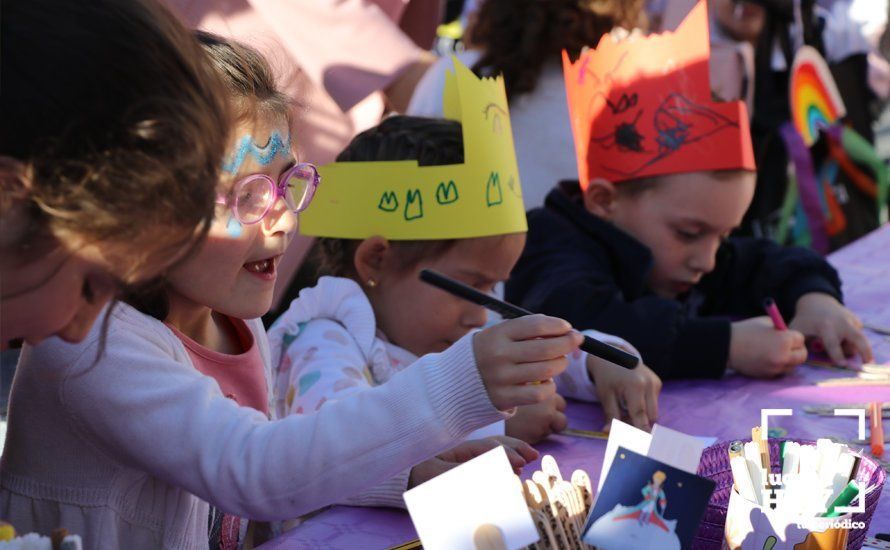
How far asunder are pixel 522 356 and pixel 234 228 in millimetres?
327

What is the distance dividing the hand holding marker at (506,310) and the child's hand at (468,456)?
9.3 inches

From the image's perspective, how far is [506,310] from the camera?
1090 mm

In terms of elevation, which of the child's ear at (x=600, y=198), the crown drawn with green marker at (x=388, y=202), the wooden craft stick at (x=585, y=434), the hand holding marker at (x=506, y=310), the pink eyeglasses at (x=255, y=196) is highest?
the pink eyeglasses at (x=255, y=196)

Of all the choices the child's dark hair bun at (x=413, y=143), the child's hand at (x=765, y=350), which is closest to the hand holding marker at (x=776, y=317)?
the child's hand at (x=765, y=350)

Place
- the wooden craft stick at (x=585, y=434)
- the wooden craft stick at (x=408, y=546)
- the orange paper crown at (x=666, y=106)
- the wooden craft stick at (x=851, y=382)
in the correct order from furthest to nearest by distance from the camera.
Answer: the orange paper crown at (x=666, y=106)
the wooden craft stick at (x=851, y=382)
the wooden craft stick at (x=585, y=434)
the wooden craft stick at (x=408, y=546)

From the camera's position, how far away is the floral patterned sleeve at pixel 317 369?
54.1 inches

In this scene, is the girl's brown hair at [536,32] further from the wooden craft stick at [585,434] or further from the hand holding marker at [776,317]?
the wooden craft stick at [585,434]

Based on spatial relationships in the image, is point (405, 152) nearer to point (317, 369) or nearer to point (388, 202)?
point (388, 202)

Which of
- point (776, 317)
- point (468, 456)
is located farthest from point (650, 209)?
point (468, 456)

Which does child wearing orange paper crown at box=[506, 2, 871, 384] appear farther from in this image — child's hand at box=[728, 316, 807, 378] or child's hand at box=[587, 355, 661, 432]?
child's hand at box=[587, 355, 661, 432]

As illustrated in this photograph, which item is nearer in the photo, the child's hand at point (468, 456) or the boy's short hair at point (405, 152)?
the child's hand at point (468, 456)

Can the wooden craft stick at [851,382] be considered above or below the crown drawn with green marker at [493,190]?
below

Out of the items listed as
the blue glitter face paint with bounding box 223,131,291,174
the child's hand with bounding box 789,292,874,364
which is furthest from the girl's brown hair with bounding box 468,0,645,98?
the blue glitter face paint with bounding box 223,131,291,174

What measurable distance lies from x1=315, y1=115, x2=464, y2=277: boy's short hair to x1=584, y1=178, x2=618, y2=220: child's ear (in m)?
0.49
